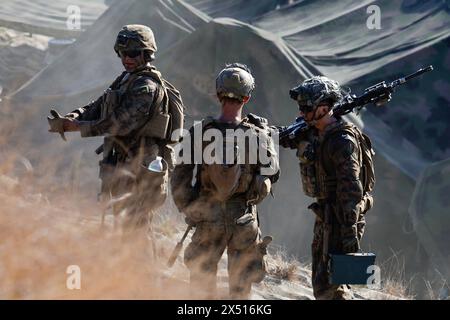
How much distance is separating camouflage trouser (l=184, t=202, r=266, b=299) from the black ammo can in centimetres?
Answer: 40

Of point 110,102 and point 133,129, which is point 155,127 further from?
point 110,102

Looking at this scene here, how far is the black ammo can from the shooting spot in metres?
5.41

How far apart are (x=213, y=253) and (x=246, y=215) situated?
10.9 inches

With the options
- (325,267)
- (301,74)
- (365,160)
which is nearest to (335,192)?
(365,160)

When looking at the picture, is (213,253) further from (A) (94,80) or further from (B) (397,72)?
(A) (94,80)

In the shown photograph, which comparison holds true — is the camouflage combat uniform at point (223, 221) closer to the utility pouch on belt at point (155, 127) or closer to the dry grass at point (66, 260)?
the dry grass at point (66, 260)

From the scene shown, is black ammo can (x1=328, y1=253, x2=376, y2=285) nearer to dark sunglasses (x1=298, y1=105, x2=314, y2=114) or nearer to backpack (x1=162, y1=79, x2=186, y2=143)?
dark sunglasses (x1=298, y1=105, x2=314, y2=114)

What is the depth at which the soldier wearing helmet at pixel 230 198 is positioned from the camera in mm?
5418

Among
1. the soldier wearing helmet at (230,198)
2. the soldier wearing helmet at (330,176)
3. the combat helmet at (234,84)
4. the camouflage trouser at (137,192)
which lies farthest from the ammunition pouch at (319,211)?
the camouflage trouser at (137,192)

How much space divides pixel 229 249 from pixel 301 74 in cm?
764

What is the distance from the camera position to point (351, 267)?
5.43 meters

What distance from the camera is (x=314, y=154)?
570 centimetres

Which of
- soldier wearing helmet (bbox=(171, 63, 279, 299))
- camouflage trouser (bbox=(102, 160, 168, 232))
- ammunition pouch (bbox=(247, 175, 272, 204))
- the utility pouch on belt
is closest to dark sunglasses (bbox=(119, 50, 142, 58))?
the utility pouch on belt
